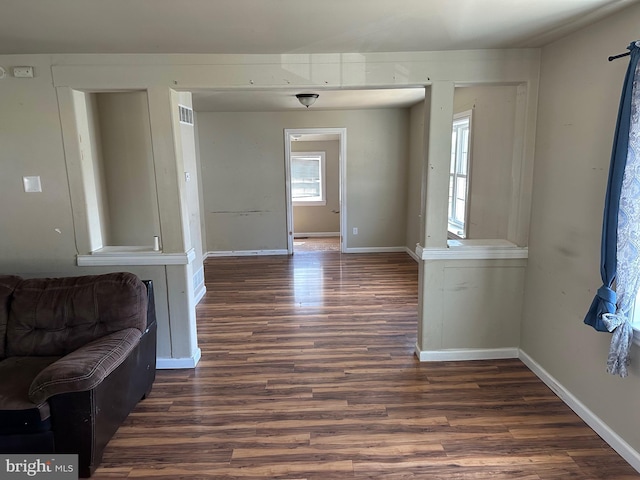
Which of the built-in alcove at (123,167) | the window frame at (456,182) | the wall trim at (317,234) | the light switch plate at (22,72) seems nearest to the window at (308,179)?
the wall trim at (317,234)

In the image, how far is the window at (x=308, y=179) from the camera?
29.2 ft

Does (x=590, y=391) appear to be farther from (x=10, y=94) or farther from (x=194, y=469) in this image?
(x=10, y=94)

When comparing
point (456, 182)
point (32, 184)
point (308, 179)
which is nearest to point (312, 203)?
point (308, 179)

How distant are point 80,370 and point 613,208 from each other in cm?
268

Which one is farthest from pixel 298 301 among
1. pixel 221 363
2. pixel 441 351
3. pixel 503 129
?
pixel 503 129

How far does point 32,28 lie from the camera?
2.17 m

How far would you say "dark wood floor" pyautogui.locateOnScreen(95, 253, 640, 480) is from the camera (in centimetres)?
209

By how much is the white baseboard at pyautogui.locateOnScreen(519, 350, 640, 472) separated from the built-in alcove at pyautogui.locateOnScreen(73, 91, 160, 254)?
3347mm

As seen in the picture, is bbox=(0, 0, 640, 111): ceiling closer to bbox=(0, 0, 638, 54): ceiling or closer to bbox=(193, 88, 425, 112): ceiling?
bbox=(0, 0, 638, 54): ceiling

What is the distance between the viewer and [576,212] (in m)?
2.44

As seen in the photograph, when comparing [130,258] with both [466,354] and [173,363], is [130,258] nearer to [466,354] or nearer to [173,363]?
[173,363]

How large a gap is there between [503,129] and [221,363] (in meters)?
3.03

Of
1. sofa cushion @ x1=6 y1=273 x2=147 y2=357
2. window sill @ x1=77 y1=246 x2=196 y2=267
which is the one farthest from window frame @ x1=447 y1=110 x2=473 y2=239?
sofa cushion @ x1=6 y1=273 x2=147 y2=357

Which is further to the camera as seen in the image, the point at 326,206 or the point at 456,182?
the point at 326,206
